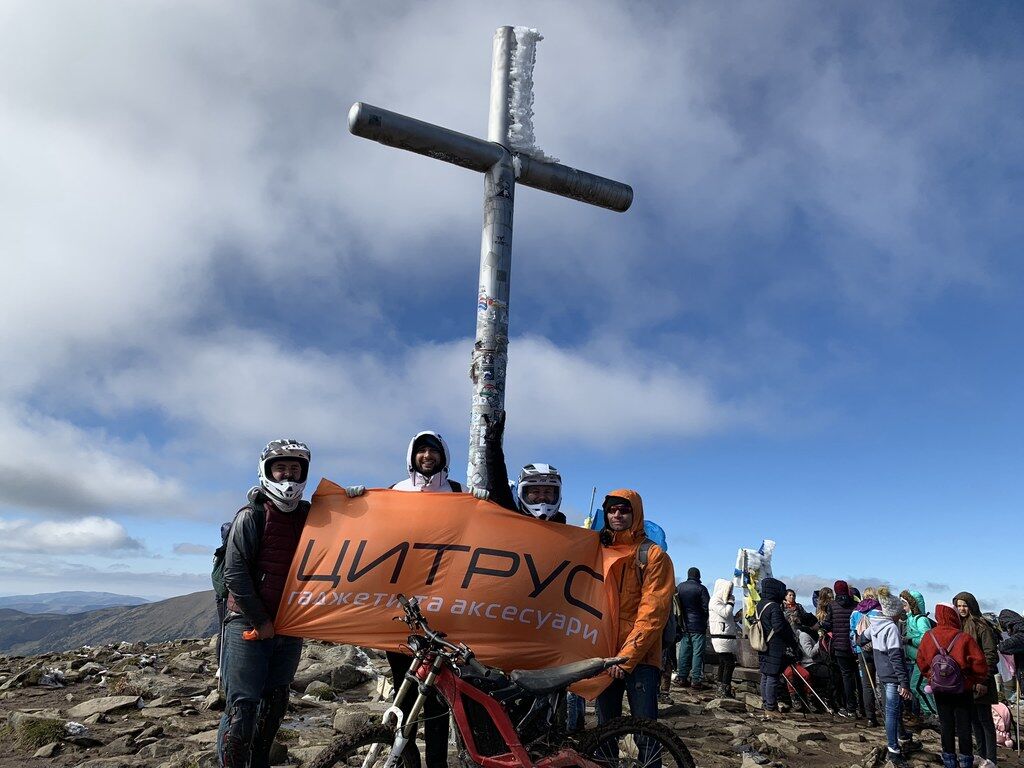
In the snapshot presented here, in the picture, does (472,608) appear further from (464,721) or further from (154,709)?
(154,709)

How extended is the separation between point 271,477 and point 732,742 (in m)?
7.41

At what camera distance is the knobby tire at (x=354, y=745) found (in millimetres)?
4086

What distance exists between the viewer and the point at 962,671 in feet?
27.0

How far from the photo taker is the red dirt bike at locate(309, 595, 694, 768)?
4184 mm

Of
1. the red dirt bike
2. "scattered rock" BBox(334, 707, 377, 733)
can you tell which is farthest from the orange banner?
"scattered rock" BBox(334, 707, 377, 733)

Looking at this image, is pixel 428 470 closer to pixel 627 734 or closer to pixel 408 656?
pixel 408 656

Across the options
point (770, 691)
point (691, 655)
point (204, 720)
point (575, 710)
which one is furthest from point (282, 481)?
point (691, 655)

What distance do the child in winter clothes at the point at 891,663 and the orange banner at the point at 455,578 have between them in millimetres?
6421

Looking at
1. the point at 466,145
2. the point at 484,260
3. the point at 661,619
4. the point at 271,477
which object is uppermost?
the point at 466,145

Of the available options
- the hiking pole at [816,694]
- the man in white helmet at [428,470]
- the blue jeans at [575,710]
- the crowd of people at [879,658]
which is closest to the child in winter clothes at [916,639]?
the crowd of people at [879,658]

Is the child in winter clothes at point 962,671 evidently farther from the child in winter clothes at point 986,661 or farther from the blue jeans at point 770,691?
the blue jeans at point 770,691

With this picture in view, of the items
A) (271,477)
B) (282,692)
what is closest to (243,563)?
(271,477)

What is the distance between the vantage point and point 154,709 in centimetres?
898

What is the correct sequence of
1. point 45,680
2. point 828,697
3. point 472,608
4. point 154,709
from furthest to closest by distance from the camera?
point 828,697 → point 45,680 → point 154,709 → point 472,608
